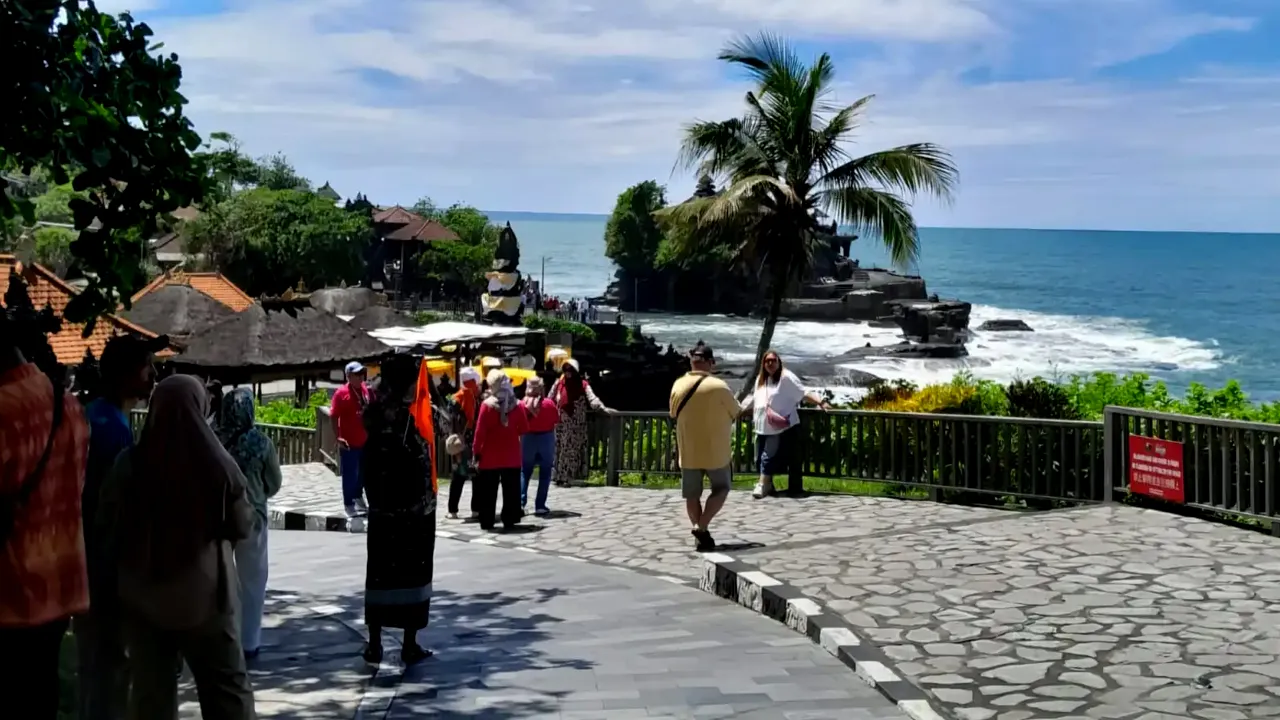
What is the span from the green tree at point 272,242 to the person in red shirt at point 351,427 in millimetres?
58592

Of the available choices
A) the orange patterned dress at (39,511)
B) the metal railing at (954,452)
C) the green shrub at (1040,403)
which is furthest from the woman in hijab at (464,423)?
the orange patterned dress at (39,511)

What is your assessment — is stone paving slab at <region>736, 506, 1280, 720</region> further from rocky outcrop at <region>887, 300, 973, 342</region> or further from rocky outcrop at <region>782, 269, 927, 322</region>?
rocky outcrop at <region>782, 269, 927, 322</region>

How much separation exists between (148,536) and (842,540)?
6716 mm

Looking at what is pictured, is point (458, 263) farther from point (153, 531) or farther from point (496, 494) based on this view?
point (153, 531)

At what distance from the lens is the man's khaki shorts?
10734 mm

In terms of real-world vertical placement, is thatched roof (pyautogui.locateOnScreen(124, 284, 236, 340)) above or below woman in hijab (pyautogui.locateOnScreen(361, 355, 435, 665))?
above

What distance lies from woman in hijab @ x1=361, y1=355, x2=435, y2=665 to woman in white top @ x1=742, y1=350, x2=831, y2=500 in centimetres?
686

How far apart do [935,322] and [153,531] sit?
93312mm

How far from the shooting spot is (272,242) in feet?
247

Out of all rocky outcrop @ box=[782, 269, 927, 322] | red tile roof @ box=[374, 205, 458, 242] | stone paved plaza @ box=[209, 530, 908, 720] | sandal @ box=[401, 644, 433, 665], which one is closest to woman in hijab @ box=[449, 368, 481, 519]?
stone paved plaza @ box=[209, 530, 908, 720]

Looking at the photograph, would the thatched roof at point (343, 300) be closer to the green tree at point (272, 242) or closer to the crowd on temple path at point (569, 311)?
the green tree at point (272, 242)

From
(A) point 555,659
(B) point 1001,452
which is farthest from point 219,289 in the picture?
(A) point 555,659

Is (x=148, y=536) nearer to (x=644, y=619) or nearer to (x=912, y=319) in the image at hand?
(x=644, y=619)

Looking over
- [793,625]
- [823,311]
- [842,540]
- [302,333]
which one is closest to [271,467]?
[793,625]
